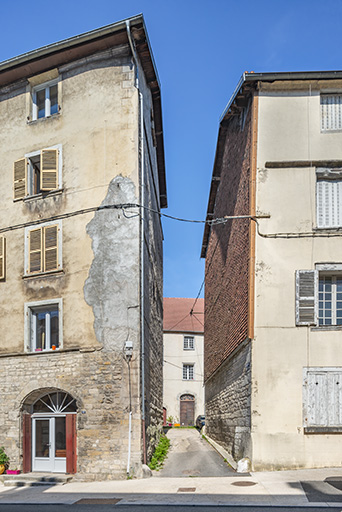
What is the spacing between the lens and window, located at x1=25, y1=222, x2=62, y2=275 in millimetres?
15109

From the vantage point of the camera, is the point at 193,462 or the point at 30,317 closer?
the point at 30,317

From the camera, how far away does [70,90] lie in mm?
15922

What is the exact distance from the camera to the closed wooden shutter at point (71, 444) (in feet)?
44.7

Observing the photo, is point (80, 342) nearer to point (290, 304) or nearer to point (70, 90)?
point (290, 304)

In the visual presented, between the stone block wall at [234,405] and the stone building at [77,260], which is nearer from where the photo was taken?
the stone block wall at [234,405]

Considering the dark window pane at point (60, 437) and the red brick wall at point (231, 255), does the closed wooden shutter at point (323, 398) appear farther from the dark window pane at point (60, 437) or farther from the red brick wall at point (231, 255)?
the dark window pane at point (60, 437)

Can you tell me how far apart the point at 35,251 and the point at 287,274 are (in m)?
7.06

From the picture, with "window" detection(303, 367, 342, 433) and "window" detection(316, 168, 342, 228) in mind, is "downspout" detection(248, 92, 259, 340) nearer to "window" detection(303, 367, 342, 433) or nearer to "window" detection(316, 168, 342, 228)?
"window" detection(316, 168, 342, 228)

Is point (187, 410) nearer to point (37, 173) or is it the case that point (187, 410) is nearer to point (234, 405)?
point (234, 405)

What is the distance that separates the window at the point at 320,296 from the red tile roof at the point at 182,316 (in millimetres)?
28495

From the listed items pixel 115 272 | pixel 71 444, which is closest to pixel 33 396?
pixel 71 444

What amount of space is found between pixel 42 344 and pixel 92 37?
8675mm

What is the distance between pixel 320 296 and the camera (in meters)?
13.4

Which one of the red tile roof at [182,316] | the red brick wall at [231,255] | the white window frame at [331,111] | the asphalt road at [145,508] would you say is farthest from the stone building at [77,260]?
the red tile roof at [182,316]
